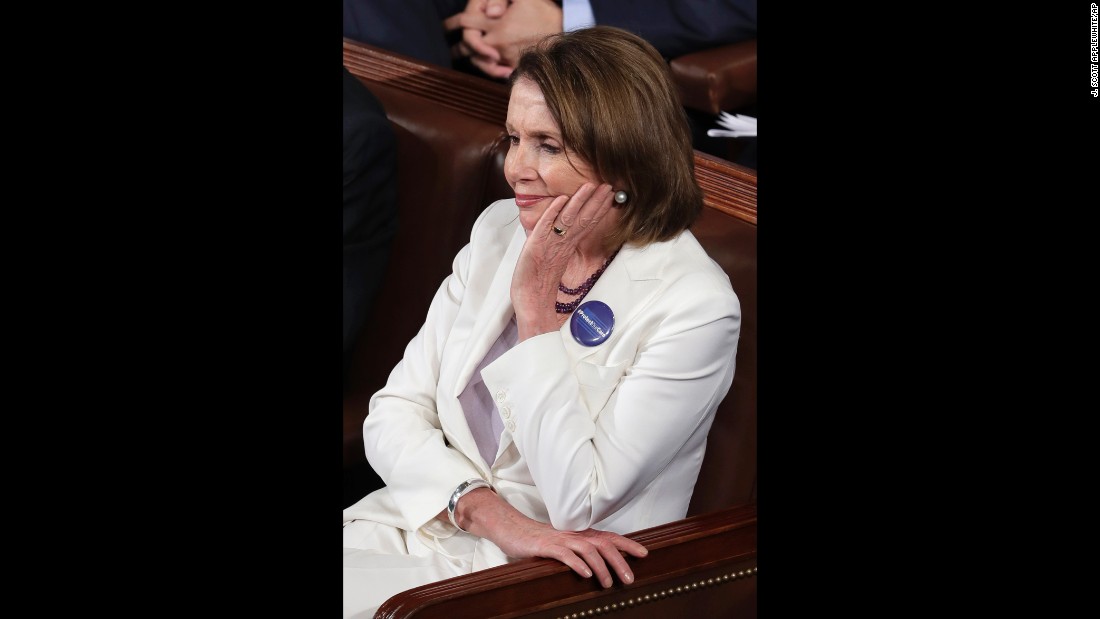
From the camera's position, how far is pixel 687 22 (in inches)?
88.0

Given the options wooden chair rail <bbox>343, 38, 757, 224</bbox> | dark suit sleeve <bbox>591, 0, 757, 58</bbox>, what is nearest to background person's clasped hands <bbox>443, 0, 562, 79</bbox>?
wooden chair rail <bbox>343, 38, 757, 224</bbox>

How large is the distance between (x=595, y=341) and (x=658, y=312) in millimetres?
115

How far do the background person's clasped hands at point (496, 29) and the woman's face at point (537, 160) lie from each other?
1.58 ft

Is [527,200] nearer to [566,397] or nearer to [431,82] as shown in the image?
[566,397]

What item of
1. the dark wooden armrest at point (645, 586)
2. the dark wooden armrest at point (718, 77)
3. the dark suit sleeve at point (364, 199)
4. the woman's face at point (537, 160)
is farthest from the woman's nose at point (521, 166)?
the dark wooden armrest at point (645, 586)

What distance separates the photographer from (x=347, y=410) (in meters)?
2.31

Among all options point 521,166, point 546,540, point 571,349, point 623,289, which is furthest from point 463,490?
point 521,166

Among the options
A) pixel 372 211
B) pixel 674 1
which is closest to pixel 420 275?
pixel 372 211

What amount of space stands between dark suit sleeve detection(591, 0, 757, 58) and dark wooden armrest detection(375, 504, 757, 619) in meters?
0.91

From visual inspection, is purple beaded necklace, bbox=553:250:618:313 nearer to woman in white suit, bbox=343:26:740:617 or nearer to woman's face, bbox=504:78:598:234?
woman in white suit, bbox=343:26:740:617

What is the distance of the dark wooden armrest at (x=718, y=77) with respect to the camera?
7.20 feet

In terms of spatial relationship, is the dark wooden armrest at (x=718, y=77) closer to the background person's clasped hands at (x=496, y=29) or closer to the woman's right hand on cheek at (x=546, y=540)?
the background person's clasped hands at (x=496, y=29)

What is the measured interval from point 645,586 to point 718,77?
102 cm
